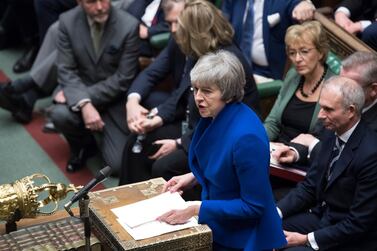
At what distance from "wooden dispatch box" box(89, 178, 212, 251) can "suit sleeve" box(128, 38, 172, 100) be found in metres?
1.44

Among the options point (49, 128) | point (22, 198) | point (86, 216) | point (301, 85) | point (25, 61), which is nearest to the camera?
point (86, 216)

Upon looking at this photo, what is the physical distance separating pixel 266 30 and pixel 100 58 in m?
1.02

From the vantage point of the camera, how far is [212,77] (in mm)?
2492

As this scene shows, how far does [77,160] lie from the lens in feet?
14.4

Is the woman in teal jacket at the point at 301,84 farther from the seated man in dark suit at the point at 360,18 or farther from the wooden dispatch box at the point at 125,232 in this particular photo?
the wooden dispatch box at the point at 125,232

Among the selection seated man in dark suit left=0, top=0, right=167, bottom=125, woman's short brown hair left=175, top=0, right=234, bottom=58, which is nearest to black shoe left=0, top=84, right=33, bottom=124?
seated man in dark suit left=0, top=0, right=167, bottom=125

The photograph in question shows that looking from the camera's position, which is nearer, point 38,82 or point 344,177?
point 344,177

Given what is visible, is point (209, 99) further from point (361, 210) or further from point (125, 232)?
point (361, 210)

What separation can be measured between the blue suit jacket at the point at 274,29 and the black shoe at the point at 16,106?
63.6 inches

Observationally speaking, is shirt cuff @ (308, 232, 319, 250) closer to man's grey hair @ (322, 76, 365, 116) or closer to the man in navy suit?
man's grey hair @ (322, 76, 365, 116)

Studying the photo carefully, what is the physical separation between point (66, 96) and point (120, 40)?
476 millimetres

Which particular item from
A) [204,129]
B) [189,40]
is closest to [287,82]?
[189,40]

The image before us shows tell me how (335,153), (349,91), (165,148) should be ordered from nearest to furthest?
1. (349,91)
2. (335,153)
3. (165,148)

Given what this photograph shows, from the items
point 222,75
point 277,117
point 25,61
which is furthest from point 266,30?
point 25,61
